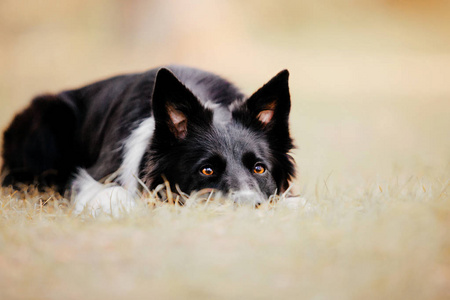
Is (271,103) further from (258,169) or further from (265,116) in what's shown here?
(258,169)

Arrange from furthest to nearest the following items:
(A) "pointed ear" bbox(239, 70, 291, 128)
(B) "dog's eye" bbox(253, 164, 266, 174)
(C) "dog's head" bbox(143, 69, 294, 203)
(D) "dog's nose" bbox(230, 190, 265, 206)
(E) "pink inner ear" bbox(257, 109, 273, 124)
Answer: (E) "pink inner ear" bbox(257, 109, 273, 124), (A) "pointed ear" bbox(239, 70, 291, 128), (B) "dog's eye" bbox(253, 164, 266, 174), (C) "dog's head" bbox(143, 69, 294, 203), (D) "dog's nose" bbox(230, 190, 265, 206)

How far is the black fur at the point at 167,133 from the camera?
12.7 ft

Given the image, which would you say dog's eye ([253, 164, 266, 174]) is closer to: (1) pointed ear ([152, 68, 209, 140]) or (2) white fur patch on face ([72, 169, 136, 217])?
(1) pointed ear ([152, 68, 209, 140])

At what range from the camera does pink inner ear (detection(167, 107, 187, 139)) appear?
13.1 ft

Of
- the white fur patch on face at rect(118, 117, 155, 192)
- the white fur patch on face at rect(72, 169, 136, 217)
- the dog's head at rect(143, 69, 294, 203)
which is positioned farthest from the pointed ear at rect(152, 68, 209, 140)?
the white fur patch on face at rect(72, 169, 136, 217)

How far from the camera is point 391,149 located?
7.39 m

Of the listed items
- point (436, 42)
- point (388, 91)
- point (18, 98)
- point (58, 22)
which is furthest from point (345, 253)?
point (58, 22)

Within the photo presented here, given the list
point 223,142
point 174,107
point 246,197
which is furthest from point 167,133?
point 246,197

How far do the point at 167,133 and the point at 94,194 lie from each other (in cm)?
113

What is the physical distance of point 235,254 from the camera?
2.57m

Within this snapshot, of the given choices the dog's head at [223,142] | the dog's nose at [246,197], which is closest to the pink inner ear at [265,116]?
the dog's head at [223,142]

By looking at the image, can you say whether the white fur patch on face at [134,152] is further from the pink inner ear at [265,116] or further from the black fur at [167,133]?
the pink inner ear at [265,116]

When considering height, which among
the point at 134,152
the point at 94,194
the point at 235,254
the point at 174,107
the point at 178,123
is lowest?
the point at 94,194

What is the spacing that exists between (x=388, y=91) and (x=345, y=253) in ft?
26.4
